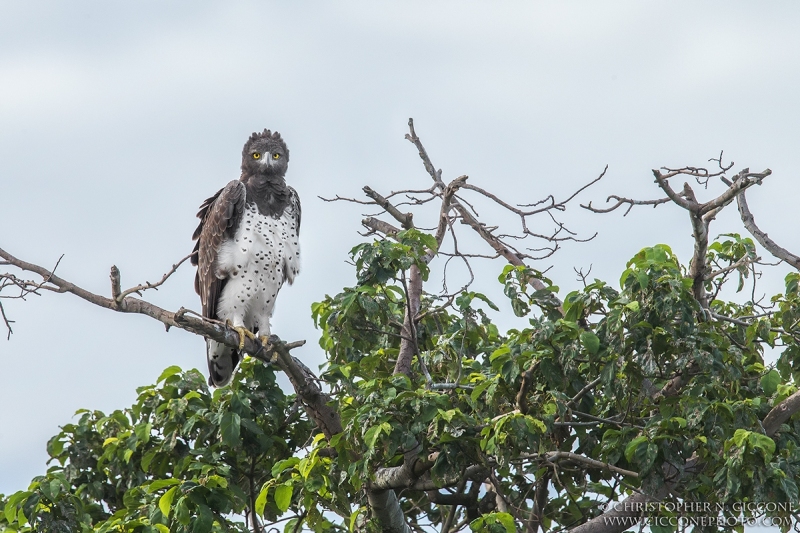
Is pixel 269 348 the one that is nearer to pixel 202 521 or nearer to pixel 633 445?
pixel 202 521

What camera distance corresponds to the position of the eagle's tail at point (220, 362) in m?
7.07

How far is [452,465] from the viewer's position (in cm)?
518

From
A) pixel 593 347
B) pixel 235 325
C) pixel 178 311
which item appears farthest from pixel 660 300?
pixel 235 325

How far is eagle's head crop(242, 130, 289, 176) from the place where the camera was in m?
7.46

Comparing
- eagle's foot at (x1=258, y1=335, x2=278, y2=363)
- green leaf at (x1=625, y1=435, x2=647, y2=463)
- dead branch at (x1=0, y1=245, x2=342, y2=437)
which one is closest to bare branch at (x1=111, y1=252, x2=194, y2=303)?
dead branch at (x1=0, y1=245, x2=342, y2=437)

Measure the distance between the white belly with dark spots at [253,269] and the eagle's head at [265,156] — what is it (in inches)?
18.3

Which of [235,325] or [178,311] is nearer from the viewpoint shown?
[178,311]

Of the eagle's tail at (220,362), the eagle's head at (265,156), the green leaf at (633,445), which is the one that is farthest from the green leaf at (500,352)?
the eagle's head at (265,156)

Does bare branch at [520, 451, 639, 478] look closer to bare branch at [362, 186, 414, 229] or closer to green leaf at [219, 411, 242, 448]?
green leaf at [219, 411, 242, 448]

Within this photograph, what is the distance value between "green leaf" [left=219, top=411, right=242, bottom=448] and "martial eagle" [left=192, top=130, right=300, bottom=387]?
1.38m

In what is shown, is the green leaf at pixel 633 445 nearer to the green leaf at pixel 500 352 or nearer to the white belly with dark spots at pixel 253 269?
the green leaf at pixel 500 352

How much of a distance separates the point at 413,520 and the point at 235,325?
2.09 meters

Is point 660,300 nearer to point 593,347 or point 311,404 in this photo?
point 593,347

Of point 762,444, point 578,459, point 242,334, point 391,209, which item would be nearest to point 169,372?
point 242,334
